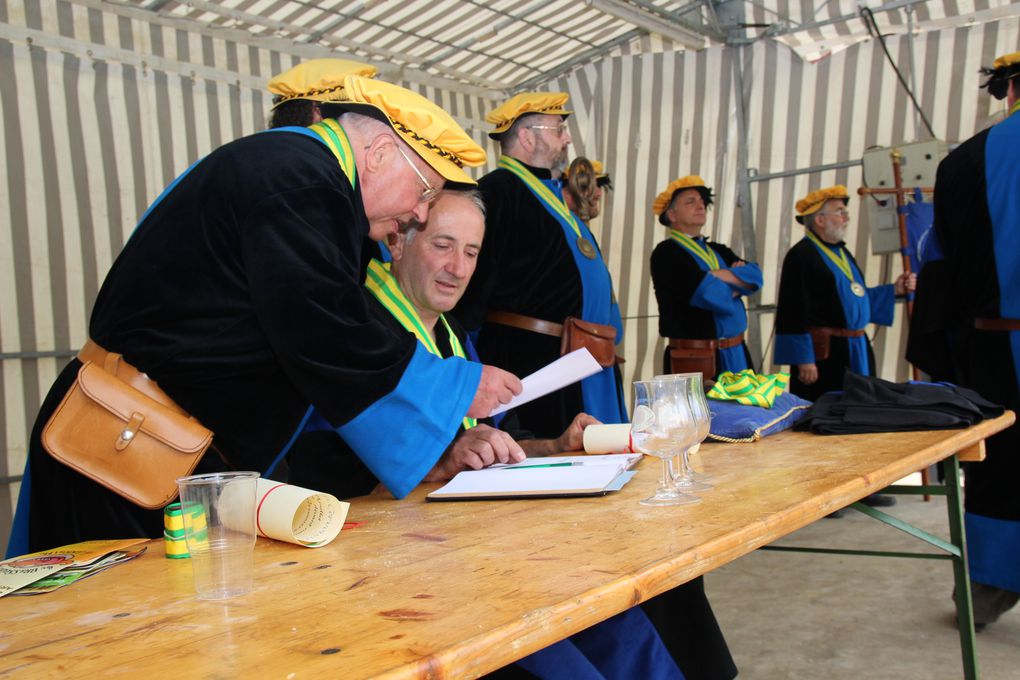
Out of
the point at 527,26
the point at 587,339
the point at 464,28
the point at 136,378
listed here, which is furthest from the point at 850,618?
the point at 527,26

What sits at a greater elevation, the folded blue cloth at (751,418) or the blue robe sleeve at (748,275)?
the blue robe sleeve at (748,275)

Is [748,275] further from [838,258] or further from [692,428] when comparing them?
[692,428]

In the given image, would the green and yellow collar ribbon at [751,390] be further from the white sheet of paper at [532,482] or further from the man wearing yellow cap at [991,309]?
the man wearing yellow cap at [991,309]

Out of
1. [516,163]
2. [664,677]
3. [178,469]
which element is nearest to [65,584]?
[178,469]

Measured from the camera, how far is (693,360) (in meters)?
5.58

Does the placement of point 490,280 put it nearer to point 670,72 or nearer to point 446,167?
point 446,167

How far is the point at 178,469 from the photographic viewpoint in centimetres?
147

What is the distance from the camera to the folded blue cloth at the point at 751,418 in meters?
2.28

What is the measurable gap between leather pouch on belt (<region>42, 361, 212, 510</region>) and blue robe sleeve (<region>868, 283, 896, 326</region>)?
5515 millimetres

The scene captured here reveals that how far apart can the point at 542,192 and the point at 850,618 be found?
2.12 m

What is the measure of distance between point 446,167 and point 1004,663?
Answer: 2587 millimetres

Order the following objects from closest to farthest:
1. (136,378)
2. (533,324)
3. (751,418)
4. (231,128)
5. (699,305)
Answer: (136,378) < (751,418) < (533,324) < (231,128) < (699,305)

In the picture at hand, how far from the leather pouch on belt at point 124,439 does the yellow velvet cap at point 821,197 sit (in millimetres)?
5381

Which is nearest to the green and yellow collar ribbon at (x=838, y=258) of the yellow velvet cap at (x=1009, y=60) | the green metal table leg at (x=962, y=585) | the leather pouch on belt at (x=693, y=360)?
the leather pouch on belt at (x=693, y=360)
